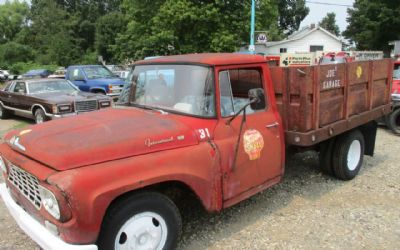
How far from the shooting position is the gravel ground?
4051mm

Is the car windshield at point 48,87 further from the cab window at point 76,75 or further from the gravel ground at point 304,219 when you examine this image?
the gravel ground at point 304,219

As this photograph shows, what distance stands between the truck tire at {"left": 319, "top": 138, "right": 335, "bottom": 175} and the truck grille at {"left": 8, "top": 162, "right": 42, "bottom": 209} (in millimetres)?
4146

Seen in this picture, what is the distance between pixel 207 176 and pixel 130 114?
3.54 ft

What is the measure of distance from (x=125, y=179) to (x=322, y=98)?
2948 millimetres

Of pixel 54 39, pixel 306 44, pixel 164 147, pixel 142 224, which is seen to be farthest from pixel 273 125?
pixel 54 39

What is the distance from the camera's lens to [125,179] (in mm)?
3047

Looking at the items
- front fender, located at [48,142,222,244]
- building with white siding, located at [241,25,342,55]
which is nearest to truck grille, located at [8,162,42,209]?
front fender, located at [48,142,222,244]

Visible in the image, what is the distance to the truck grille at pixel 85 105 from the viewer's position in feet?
34.2

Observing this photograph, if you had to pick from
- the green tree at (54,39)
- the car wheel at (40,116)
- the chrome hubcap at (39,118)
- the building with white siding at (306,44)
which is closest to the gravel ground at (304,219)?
the car wheel at (40,116)

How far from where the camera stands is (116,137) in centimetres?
333

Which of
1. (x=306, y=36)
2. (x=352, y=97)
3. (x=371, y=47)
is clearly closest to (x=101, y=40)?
(x=306, y=36)

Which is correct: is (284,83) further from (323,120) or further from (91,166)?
(91,166)

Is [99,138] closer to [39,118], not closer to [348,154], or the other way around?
[348,154]

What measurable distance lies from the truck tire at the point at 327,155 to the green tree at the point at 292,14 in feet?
205
